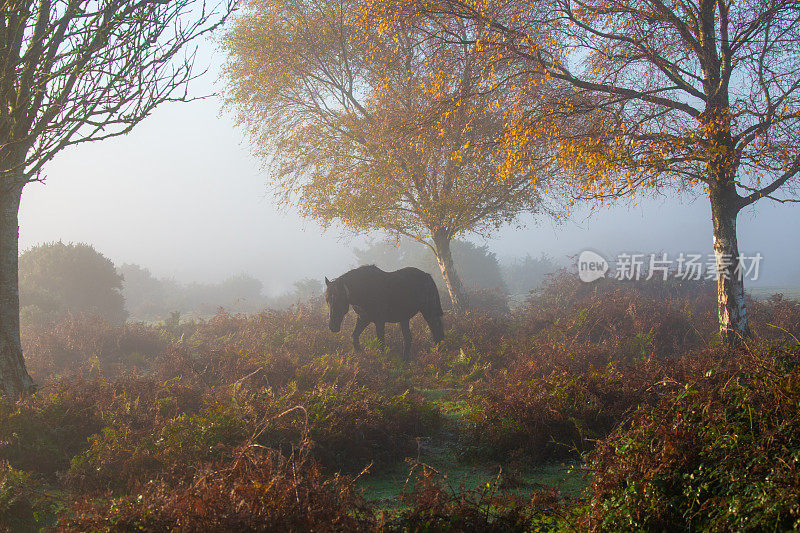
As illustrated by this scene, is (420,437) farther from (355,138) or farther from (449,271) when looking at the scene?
(355,138)

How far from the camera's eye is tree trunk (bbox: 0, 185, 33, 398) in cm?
687

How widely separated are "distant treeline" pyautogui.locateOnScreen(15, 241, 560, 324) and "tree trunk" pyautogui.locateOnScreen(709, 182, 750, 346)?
1206 cm

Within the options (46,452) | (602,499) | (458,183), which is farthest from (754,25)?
(46,452)

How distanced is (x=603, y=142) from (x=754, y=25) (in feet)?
12.1

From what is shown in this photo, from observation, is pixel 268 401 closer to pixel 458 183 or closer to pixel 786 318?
pixel 458 183

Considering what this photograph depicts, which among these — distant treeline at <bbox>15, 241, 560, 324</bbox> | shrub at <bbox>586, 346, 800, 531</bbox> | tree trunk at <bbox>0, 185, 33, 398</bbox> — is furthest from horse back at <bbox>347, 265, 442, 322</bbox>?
shrub at <bbox>586, 346, 800, 531</bbox>

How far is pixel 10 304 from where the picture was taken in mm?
7125

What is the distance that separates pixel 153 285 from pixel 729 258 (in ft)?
115

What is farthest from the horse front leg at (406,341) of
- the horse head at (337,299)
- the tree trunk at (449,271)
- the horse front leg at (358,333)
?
the tree trunk at (449,271)

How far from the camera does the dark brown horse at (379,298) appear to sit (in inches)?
502

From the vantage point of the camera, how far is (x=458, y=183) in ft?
55.4

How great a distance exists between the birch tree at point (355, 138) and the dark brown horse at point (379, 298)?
4.18m

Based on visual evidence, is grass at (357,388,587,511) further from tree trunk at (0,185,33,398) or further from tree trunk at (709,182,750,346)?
tree trunk at (709,182,750,346)

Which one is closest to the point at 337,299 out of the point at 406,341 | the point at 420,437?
the point at 406,341
